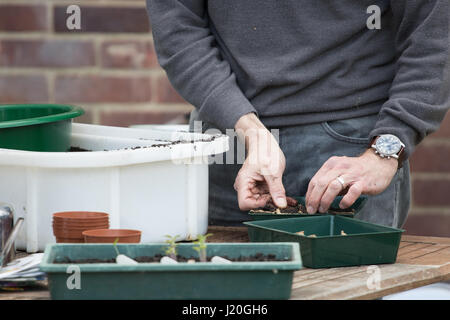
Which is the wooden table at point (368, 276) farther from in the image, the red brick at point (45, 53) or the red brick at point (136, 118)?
the red brick at point (45, 53)

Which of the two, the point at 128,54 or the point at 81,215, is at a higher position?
the point at 128,54

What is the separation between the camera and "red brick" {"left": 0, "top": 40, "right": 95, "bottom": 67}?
230 centimetres

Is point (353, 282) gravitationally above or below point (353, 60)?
below

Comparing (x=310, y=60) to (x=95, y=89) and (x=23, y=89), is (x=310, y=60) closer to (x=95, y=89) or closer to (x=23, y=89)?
(x=95, y=89)

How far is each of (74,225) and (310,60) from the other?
24.4 inches

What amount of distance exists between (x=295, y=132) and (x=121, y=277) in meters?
0.73

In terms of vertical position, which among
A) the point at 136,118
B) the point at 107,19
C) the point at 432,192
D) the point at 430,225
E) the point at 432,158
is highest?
the point at 107,19

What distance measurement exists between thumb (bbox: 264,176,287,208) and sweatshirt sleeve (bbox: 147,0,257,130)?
0.20 metres

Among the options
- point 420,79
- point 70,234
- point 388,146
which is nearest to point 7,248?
point 70,234

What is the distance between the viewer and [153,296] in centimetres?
100

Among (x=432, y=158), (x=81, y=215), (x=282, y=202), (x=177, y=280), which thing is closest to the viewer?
(x=177, y=280)

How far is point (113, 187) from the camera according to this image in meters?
1.31
